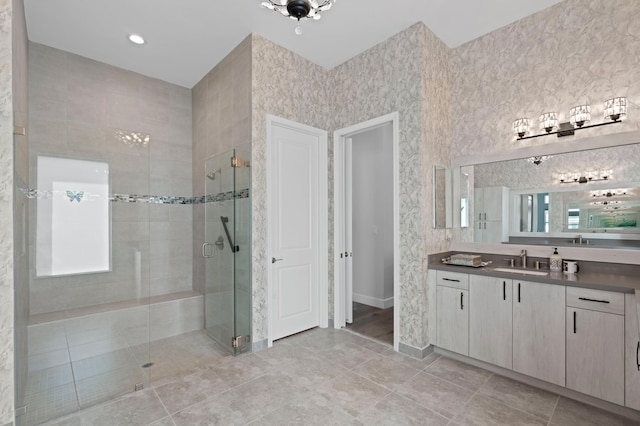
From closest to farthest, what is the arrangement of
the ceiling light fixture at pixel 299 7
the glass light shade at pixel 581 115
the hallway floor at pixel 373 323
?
the ceiling light fixture at pixel 299 7 → the glass light shade at pixel 581 115 → the hallway floor at pixel 373 323

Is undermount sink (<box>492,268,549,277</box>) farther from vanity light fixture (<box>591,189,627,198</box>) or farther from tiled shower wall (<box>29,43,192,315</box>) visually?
tiled shower wall (<box>29,43,192,315</box>)

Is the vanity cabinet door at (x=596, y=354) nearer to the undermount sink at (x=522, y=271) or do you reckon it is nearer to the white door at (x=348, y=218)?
the undermount sink at (x=522, y=271)

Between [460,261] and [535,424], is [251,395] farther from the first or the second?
[460,261]

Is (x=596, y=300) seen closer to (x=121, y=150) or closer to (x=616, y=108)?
(x=616, y=108)

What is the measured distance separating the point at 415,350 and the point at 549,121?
2.41 metres

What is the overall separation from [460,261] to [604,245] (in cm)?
108

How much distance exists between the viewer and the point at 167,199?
4090 millimetres

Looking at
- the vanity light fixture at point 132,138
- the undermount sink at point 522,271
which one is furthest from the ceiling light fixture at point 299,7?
the undermount sink at point 522,271

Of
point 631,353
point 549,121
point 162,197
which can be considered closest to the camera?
point 631,353

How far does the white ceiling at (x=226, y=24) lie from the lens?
2691 millimetres

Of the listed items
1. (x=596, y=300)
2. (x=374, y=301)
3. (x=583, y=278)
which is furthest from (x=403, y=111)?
(x=374, y=301)

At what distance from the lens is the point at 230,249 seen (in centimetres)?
316

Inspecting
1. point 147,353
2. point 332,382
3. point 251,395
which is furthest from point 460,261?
point 147,353

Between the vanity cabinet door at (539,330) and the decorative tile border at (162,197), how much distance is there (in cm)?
261
